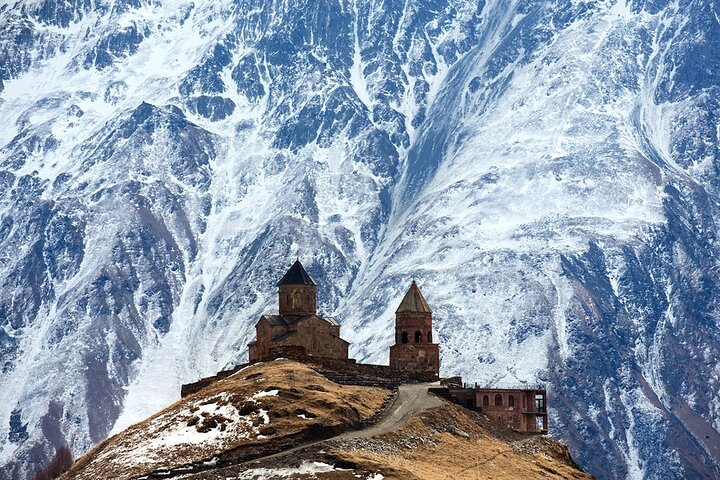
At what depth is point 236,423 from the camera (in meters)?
122

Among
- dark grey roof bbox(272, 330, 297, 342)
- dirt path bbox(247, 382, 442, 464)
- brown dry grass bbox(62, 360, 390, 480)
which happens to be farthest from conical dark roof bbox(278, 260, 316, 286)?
brown dry grass bbox(62, 360, 390, 480)

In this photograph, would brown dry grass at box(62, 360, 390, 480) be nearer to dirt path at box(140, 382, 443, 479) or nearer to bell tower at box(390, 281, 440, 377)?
dirt path at box(140, 382, 443, 479)

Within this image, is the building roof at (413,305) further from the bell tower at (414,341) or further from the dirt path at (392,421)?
the dirt path at (392,421)

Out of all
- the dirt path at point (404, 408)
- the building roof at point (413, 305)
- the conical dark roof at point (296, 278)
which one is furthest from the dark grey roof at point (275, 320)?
the dirt path at point (404, 408)

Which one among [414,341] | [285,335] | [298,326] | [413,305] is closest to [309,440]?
[414,341]

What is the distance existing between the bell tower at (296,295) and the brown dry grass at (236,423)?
36.7 m

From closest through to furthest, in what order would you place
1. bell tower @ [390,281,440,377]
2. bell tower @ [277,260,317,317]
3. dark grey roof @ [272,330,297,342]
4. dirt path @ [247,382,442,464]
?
dirt path @ [247,382,442,464], bell tower @ [390,281,440,377], dark grey roof @ [272,330,297,342], bell tower @ [277,260,317,317]

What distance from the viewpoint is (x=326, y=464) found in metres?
112

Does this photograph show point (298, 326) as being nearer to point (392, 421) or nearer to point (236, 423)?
point (392, 421)

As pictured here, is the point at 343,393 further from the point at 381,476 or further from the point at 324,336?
the point at 324,336

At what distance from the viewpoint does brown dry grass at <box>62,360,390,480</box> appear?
11775cm

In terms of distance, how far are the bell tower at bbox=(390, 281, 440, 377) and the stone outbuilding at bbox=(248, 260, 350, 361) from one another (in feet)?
29.9

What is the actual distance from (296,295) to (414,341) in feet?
58.5

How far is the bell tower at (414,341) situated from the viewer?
531 feet
